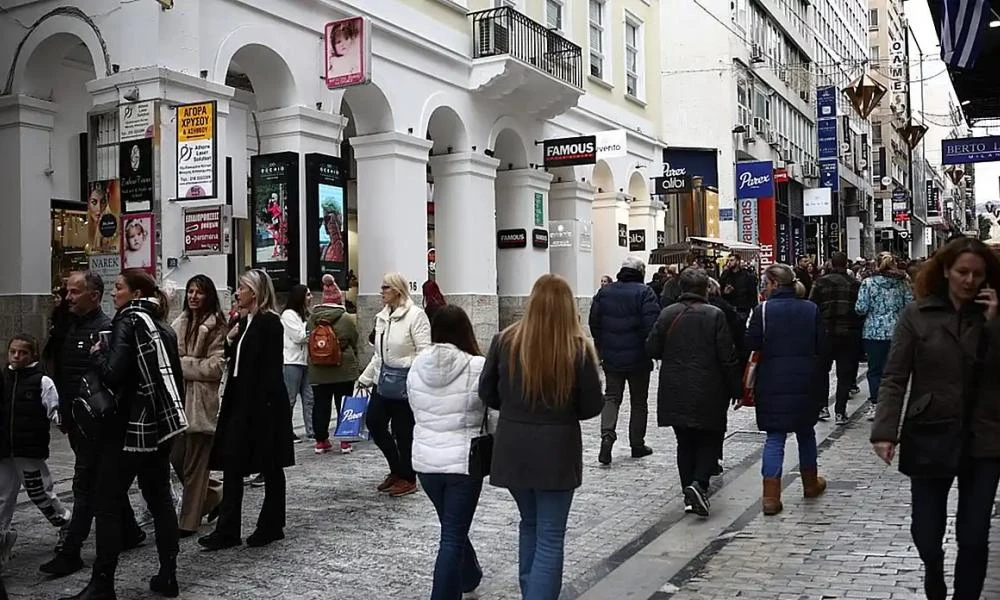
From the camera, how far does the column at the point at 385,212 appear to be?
17.1 m

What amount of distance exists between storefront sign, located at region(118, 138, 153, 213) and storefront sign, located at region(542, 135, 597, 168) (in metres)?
10.9

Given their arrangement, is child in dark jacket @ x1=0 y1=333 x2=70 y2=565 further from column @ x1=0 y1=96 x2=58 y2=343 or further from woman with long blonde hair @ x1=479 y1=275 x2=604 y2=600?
column @ x1=0 y1=96 x2=58 y2=343

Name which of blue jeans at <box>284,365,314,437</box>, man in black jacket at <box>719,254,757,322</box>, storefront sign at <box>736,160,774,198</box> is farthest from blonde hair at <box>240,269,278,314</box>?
storefront sign at <box>736,160,774,198</box>

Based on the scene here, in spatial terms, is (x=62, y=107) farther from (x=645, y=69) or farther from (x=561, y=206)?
(x=645, y=69)

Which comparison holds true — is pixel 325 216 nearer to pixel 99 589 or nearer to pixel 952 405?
pixel 99 589

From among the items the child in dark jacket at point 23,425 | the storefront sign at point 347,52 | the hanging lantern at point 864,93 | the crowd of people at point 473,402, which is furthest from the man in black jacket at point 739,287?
the child in dark jacket at point 23,425

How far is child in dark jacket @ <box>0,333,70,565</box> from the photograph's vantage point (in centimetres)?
632

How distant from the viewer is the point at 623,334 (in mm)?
9672

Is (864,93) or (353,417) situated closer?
(353,417)

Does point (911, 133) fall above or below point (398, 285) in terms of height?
above

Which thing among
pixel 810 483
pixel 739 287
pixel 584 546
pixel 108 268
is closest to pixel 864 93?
pixel 739 287

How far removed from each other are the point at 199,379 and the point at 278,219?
24.8 feet

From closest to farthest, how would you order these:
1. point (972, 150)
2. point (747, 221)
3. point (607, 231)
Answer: point (972, 150) < point (607, 231) < point (747, 221)

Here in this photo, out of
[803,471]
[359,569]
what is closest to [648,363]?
[803,471]
